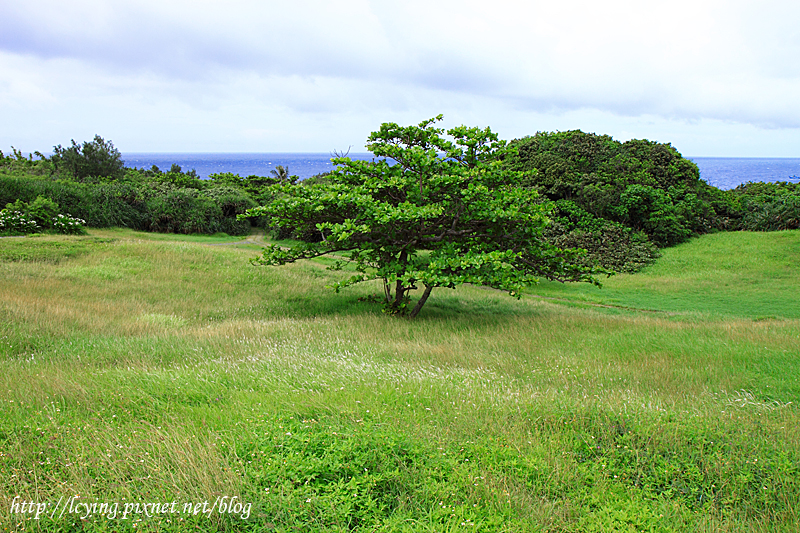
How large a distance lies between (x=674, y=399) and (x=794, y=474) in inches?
65.4

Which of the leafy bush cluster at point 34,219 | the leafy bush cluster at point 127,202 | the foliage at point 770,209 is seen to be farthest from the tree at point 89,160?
the foliage at point 770,209

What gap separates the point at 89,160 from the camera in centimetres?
5600

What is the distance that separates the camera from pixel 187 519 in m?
2.92

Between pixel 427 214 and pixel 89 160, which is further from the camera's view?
pixel 89 160

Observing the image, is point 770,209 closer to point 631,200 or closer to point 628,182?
point 628,182

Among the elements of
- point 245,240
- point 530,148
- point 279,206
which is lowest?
point 245,240

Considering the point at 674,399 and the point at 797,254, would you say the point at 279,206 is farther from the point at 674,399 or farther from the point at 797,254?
the point at 797,254

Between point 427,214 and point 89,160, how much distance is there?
61.3 meters

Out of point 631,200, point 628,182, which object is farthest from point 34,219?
point 628,182

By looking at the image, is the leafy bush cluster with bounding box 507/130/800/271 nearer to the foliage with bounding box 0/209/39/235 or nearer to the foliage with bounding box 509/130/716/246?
the foliage with bounding box 509/130/716/246

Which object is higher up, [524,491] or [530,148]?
[530,148]

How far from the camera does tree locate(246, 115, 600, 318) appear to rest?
413 inches

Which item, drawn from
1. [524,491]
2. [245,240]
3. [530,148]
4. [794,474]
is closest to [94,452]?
[524,491]

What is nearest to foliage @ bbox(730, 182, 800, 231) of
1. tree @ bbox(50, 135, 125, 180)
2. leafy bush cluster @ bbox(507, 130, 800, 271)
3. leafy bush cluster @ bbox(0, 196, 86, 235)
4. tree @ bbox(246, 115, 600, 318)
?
leafy bush cluster @ bbox(507, 130, 800, 271)
